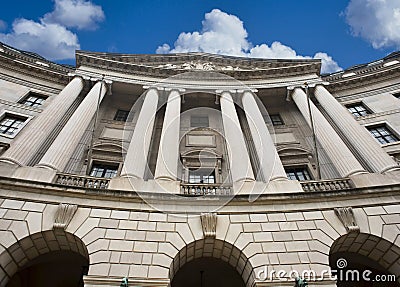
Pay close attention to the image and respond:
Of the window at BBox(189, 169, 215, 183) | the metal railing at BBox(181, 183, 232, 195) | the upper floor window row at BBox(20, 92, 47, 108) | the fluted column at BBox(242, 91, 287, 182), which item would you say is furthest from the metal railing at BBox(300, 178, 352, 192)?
the upper floor window row at BBox(20, 92, 47, 108)

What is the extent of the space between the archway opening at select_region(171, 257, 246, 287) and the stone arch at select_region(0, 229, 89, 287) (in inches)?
188

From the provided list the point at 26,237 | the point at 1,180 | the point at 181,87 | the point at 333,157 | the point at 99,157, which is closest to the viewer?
the point at 26,237

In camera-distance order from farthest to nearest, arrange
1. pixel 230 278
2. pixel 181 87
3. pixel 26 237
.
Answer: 1. pixel 181 87
2. pixel 230 278
3. pixel 26 237

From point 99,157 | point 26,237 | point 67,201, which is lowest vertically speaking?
point 26,237

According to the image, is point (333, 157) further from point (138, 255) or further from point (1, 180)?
point (1, 180)

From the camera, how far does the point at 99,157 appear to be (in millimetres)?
18656

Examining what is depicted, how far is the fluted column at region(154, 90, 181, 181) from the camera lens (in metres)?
14.7

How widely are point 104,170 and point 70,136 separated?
10.7 feet

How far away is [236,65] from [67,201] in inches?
870

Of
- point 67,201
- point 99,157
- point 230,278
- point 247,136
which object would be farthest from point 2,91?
point 230,278

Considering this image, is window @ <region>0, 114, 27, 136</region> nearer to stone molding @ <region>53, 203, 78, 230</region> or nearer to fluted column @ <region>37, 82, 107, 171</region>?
fluted column @ <region>37, 82, 107, 171</region>

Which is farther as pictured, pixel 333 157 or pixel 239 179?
pixel 333 157

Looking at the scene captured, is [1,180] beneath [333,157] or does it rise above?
beneath

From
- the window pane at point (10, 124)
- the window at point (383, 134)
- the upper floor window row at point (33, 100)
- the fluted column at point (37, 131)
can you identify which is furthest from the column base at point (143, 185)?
the window at point (383, 134)
